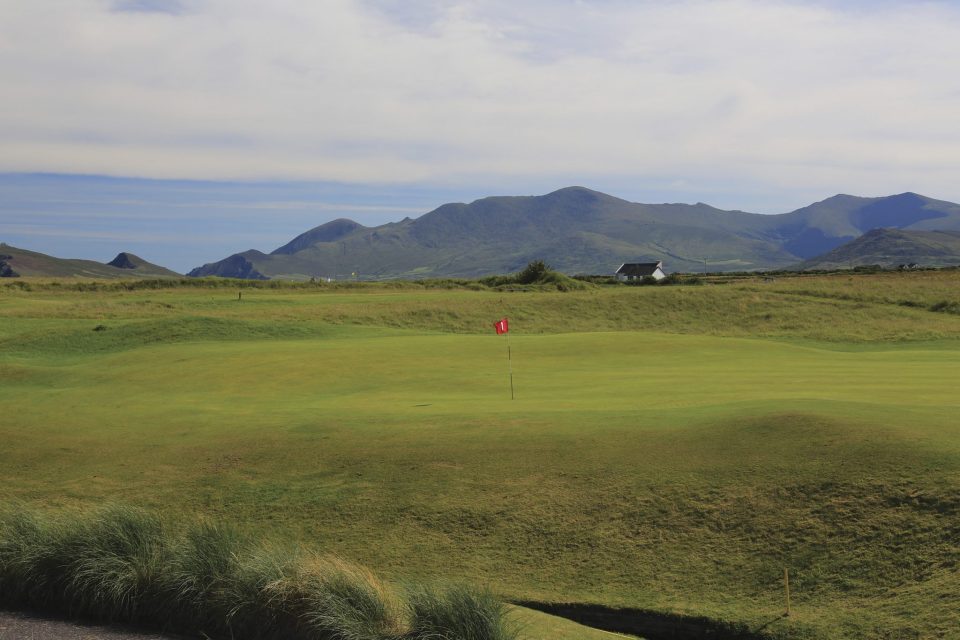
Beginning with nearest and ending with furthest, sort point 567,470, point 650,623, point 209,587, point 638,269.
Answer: point 209,587 < point 650,623 < point 567,470 < point 638,269

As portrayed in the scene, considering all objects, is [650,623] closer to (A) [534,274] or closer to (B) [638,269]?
(A) [534,274]

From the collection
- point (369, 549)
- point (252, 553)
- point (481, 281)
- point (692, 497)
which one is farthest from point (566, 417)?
point (481, 281)

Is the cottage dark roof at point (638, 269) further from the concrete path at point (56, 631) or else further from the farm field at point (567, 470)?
the concrete path at point (56, 631)

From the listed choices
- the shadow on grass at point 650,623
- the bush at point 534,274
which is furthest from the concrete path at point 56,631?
the bush at point 534,274

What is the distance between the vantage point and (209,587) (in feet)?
41.3

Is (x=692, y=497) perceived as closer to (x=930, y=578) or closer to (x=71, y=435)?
(x=930, y=578)

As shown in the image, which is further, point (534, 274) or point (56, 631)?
point (534, 274)

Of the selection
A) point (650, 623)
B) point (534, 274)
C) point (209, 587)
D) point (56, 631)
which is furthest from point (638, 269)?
point (56, 631)

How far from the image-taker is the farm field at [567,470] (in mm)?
13352

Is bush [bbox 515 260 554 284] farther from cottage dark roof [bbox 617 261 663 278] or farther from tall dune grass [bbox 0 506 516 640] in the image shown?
tall dune grass [bbox 0 506 516 640]

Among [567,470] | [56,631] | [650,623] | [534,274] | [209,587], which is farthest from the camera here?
[534,274]

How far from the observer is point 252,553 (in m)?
13.1

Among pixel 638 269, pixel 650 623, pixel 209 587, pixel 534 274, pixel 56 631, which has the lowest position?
pixel 650 623

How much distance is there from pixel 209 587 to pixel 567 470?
7.12m
